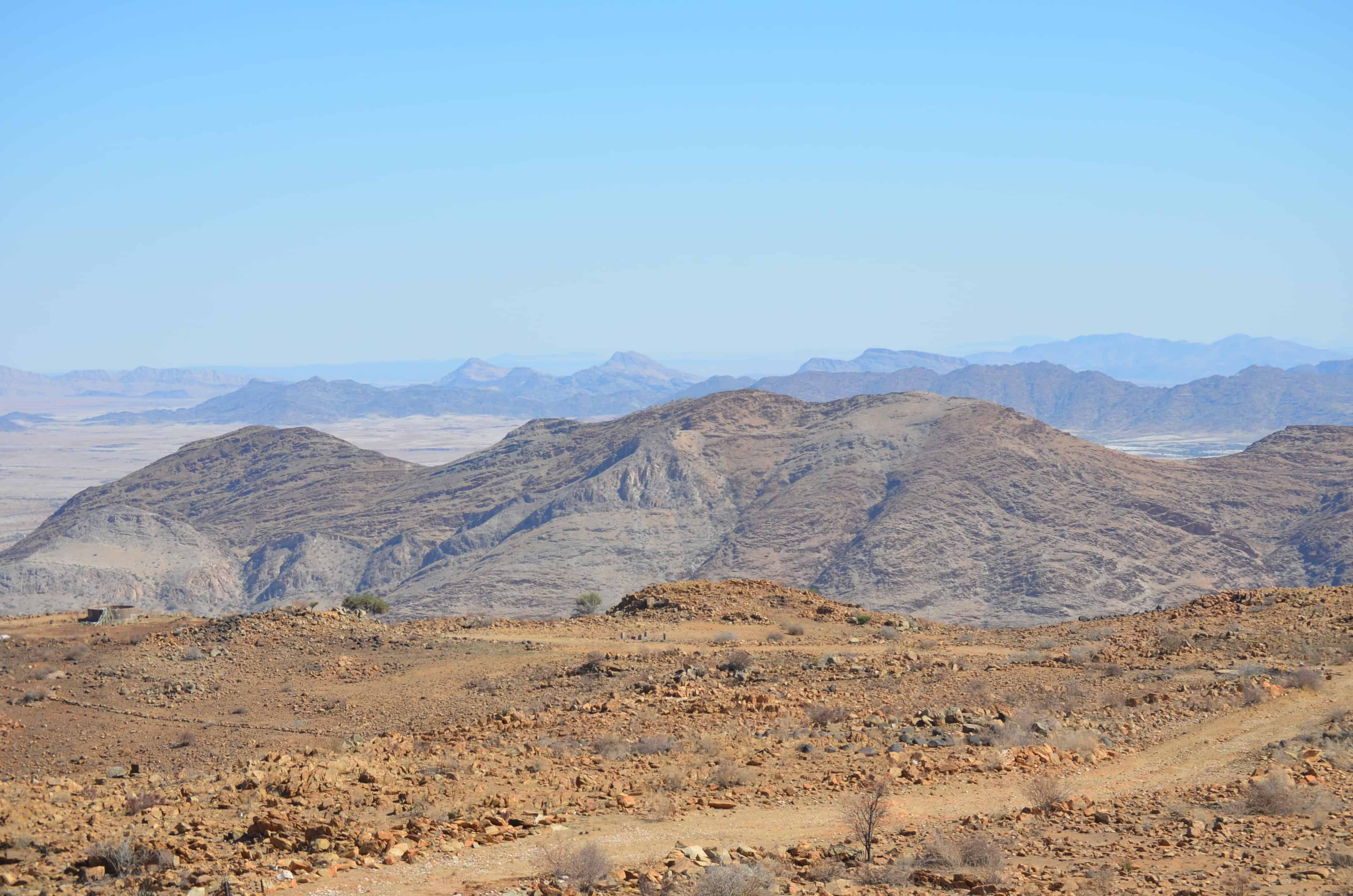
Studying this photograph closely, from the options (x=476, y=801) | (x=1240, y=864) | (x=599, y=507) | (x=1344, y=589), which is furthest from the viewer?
(x=599, y=507)

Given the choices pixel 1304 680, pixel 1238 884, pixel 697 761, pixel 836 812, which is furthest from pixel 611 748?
pixel 1304 680

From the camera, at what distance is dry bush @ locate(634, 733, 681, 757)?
1362 centimetres

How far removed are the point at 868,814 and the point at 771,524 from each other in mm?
77167

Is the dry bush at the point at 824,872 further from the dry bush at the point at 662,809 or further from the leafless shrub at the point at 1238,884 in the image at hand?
→ the leafless shrub at the point at 1238,884

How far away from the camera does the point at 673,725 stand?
596 inches

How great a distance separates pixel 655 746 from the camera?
13.6 metres

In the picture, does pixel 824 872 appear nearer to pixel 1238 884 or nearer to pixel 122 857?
pixel 1238 884

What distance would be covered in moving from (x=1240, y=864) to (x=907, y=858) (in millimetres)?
2786

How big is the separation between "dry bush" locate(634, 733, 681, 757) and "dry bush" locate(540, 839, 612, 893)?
13.1 feet

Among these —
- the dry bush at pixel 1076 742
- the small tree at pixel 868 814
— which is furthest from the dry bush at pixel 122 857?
the dry bush at pixel 1076 742

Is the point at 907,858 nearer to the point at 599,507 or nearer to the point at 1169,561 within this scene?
the point at 1169,561

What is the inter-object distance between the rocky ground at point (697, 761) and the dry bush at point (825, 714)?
0.06 metres

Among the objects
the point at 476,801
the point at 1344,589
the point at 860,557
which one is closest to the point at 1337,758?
the point at 476,801

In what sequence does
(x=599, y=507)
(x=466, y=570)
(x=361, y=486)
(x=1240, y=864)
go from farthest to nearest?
1. (x=361, y=486)
2. (x=599, y=507)
3. (x=466, y=570)
4. (x=1240, y=864)
